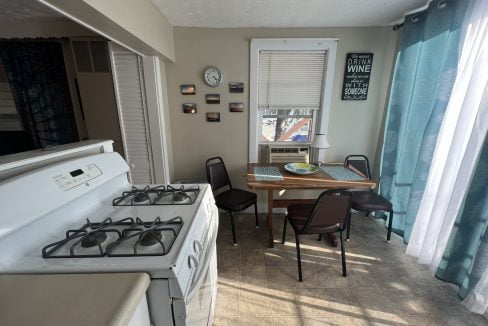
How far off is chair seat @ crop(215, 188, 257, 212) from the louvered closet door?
0.87 meters

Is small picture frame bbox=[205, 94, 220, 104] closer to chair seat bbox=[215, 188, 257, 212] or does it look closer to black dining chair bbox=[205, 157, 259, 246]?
black dining chair bbox=[205, 157, 259, 246]

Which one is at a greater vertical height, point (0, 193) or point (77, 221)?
point (0, 193)

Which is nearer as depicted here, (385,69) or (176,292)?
(176,292)

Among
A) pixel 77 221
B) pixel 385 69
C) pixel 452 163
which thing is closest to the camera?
pixel 77 221

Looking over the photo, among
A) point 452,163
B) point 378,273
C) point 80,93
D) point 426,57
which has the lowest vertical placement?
point 378,273

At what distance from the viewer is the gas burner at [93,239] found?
831 millimetres

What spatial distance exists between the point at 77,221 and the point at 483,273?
2.49 m

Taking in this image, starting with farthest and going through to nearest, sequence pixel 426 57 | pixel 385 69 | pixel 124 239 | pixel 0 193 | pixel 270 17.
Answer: pixel 385 69, pixel 270 17, pixel 426 57, pixel 124 239, pixel 0 193

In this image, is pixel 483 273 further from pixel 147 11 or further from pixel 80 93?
pixel 80 93

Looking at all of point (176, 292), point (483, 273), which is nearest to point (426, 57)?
point (483, 273)

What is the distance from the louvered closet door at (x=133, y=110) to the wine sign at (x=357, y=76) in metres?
2.30

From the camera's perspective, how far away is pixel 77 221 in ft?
3.37

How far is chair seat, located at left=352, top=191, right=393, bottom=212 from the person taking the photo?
216cm

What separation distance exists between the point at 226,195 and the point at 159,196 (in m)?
1.21
